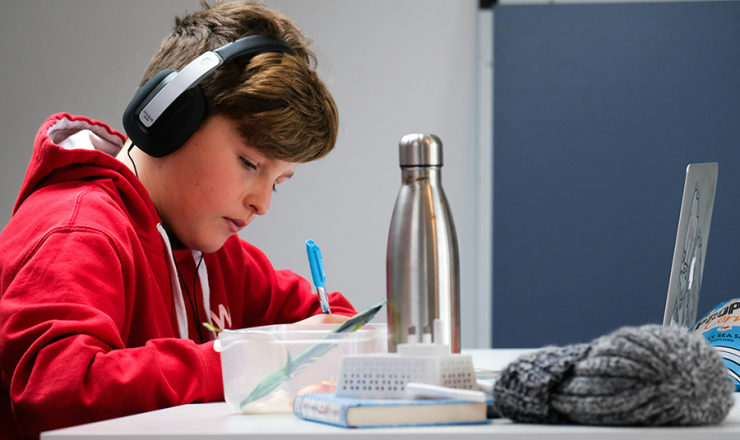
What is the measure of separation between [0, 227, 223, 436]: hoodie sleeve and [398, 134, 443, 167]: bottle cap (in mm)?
291

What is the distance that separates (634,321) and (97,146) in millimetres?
1903

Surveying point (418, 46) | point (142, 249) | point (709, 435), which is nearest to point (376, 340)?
point (709, 435)

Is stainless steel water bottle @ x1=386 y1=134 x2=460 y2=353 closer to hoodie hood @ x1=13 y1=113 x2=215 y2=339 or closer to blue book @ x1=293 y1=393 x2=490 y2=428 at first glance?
blue book @ x1=293 y1=393 x2=490 y2=428

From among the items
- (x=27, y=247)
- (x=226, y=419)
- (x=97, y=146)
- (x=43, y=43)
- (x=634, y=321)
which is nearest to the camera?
(x=226, y=419)

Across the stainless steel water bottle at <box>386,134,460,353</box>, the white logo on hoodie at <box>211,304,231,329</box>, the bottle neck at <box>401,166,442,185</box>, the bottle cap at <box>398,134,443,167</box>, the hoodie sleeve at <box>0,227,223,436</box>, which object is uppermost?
the bottle cap at <box>398,134,443,167</box>

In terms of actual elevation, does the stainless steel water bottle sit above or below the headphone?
below

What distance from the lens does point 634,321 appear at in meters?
2.20

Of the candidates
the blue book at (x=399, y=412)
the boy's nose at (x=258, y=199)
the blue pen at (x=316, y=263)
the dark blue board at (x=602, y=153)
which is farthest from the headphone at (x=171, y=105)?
the dark blue board at (x=602, y=153)

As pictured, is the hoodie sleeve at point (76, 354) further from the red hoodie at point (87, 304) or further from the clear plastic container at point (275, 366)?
the clear plastic container at point (275, 366)

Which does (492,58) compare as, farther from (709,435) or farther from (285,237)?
(709,435)

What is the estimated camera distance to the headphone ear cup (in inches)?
32.4

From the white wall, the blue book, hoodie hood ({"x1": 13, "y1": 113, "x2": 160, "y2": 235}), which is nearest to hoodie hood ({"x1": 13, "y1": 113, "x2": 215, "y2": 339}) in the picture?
hoodie hood ({"x1": 13, "y1": 113, "x2": 160, "y2": 235})

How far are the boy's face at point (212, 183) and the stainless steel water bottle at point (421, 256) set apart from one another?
16.5 inches

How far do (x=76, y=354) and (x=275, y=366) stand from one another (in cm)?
20
